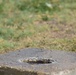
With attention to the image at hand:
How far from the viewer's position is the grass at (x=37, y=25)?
701 centimetres

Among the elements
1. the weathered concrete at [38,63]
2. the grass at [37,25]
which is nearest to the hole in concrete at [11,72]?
the weathered concrete at [38,63]

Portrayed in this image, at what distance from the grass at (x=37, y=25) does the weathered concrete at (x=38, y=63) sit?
120cm

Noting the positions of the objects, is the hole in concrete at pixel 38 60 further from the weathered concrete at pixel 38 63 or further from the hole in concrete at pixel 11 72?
the hole in concrete at pixel 11 72

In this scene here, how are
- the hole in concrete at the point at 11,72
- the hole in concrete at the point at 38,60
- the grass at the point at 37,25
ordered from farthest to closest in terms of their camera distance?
the grass at the point at 37,25 → the hole in concrete at the point at 38,60 → the hole in concrete at the point at 11,72

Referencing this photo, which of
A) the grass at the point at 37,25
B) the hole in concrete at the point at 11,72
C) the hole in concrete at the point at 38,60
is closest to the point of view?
the hole in concrete at the point at 11,72

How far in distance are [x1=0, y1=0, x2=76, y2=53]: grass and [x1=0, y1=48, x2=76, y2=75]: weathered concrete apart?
1201 millimetres

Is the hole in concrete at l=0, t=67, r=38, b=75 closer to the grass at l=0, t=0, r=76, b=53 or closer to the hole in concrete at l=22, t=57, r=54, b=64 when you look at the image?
the hole in concrete at l=22, t=57, r=54, b=64

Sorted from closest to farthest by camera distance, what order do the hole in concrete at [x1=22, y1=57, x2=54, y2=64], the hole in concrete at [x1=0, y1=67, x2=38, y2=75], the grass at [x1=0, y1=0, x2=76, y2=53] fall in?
the hole in concrete at [x1=0, y1=67, x2=38, y2=75], the hole in concrete at [x1=22, y1=57, x2=54, y2=64], the grass at [x1=0, y1=0, x2=76, y2=53]

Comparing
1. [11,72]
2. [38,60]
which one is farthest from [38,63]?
[11,72]

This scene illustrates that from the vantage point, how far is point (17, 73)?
465cm

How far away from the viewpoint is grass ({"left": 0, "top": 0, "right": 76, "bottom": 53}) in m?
7.01

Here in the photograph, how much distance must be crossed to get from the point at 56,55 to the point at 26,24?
327cm

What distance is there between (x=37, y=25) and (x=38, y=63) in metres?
3.57

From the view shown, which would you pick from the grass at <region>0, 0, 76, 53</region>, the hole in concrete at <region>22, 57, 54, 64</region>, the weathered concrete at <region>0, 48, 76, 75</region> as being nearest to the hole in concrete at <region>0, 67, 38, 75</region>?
the weathered concrete at <region>0, 48, 76, 75</region>
